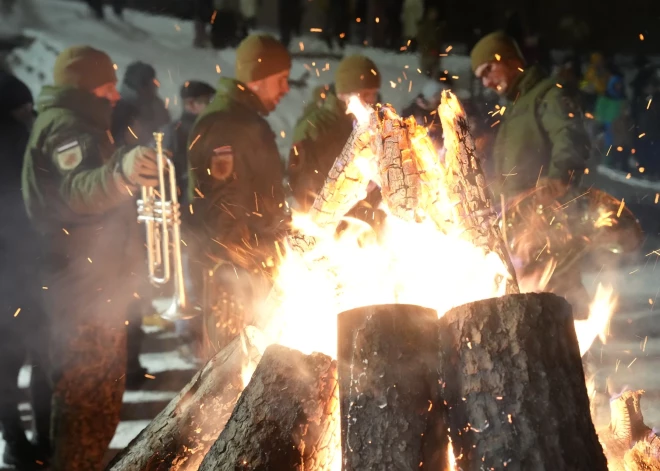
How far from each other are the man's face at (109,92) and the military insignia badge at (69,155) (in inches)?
13.1

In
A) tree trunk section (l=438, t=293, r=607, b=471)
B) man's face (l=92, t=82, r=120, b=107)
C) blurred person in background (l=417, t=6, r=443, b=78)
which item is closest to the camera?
tree trunk section (l=438, t=293, r=607, b=471)

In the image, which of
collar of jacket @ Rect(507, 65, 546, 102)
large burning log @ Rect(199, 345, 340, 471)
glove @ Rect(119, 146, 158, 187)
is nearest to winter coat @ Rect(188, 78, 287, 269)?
glove @ Rect(119, 146, 158, 187)

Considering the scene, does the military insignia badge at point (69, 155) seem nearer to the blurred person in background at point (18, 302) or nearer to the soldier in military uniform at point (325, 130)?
the blurred person in background at point (18, 302)

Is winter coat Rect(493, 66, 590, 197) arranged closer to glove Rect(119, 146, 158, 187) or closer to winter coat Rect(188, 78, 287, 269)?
winter coat Rect(188, 78, 287, 269)

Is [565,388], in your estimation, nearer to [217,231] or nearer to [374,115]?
[374,115]

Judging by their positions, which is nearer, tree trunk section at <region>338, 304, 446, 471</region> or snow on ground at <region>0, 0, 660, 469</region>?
tree trunk section at <region>338, 304, 446, 471</region>

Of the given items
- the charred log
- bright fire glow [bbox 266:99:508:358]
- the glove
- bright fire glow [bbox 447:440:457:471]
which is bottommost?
bright fire glow [bbox 447:440:457:471]

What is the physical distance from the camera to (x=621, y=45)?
3863 mm

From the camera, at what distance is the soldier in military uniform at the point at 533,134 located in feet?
12.0

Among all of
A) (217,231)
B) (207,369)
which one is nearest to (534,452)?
(207,369)

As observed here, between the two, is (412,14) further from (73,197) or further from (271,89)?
(73,197)

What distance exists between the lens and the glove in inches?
139

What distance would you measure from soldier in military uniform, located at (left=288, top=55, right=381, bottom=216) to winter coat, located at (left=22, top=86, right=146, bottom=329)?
1056 millimetres

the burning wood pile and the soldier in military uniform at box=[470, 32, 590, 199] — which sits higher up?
the soldier in military uniform at box=[470, 32, 590, 199]
